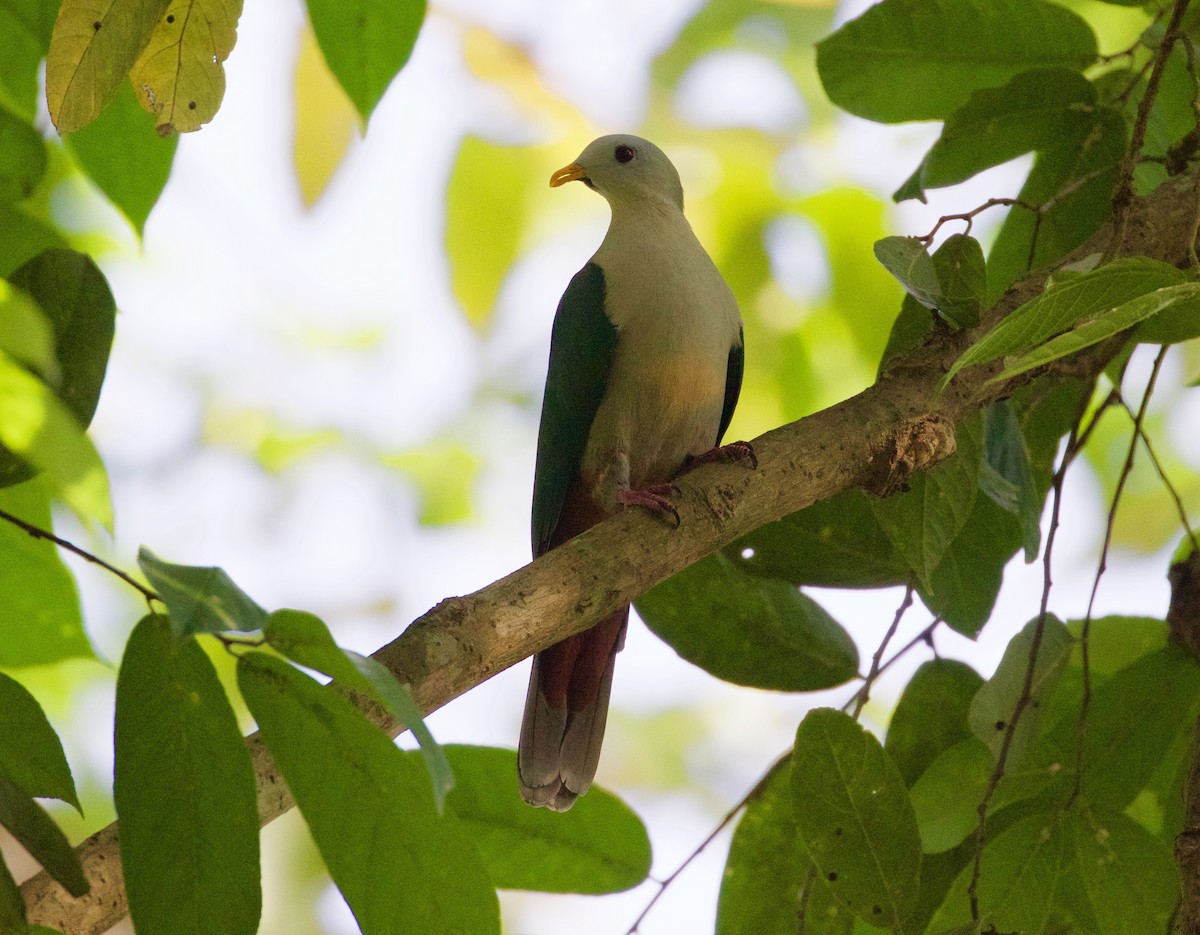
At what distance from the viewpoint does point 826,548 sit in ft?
7.73

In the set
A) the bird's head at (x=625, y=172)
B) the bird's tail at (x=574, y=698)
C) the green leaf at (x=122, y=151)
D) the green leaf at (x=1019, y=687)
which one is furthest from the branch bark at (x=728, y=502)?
the bird's head at (x=625, y=172)

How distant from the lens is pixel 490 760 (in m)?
2.16

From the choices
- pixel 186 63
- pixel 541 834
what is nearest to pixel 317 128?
pixel 186 63

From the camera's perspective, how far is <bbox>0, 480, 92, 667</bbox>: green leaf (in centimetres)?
196

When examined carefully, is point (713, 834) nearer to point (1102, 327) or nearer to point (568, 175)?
point (1102, 327)

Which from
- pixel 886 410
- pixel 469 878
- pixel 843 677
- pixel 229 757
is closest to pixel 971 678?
pixel 843 677

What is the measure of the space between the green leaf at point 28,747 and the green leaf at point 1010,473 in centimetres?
153

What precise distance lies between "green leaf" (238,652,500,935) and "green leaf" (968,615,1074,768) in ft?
3.22

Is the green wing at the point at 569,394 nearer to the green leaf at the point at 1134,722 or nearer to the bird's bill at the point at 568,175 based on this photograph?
the bird's bill at the point at 568,175

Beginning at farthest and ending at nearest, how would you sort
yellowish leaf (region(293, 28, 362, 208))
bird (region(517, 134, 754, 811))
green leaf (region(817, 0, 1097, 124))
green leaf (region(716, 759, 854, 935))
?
1. yellowish leaf (region(293, 28, 362, 208))
2. bird (region(517, 134, 754, 811))
3. green leaf (region(817, 0, 1097, 124))
4. green leaf (region(716, 759, 854, 935))

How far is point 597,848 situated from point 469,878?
0.92 m

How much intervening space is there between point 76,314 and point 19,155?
0.55m

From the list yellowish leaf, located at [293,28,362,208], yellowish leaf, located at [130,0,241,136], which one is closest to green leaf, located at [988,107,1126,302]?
yellowish leaf, located at [130,0,241,136]

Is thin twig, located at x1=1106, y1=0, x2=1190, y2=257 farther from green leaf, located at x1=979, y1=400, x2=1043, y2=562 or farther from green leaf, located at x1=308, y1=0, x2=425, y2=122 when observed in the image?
green leaf, located at x1=308, y1=0, x2=425, y2=122
